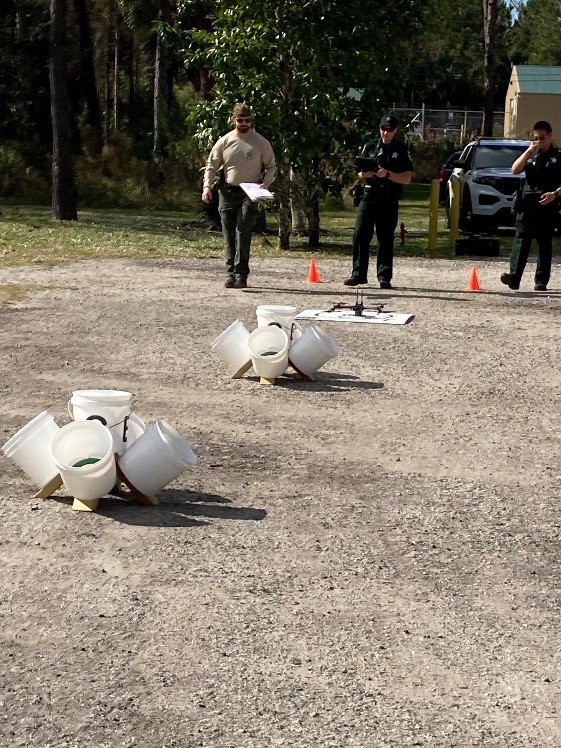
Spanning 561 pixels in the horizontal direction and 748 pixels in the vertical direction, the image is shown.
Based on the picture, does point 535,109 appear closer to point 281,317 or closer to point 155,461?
point 281,317

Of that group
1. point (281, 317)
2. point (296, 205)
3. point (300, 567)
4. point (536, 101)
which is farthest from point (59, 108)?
point (536, 101)

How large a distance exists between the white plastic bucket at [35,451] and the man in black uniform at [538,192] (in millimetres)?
10412

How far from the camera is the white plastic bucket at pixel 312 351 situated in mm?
11289

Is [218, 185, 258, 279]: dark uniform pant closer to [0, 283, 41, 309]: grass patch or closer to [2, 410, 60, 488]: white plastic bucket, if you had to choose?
[0, 283, 41, 309]: grass patch

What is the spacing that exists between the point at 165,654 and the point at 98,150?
43129 mm

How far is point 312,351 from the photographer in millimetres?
11320

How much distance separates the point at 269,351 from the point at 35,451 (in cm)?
381

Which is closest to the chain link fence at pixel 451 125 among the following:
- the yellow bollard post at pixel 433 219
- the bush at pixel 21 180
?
Answer: the bush at pixel 21 180

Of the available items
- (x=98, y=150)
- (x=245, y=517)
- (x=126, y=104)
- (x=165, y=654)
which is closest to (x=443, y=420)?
(x=245, y=517)

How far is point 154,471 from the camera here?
24.6ft

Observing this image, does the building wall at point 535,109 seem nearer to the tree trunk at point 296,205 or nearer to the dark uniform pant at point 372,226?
the tree trunk at point 296,205

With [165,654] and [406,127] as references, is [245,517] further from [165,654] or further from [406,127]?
[406,127]

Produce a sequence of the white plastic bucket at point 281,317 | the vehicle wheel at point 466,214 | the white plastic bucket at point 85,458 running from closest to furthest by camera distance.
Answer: the white plastic bucket at point 85,458 → the white plastic bucket at point 281,317 → the vehicle wheel at point 466,214

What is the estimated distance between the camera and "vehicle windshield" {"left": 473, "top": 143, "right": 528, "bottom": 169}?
96.9 feet
